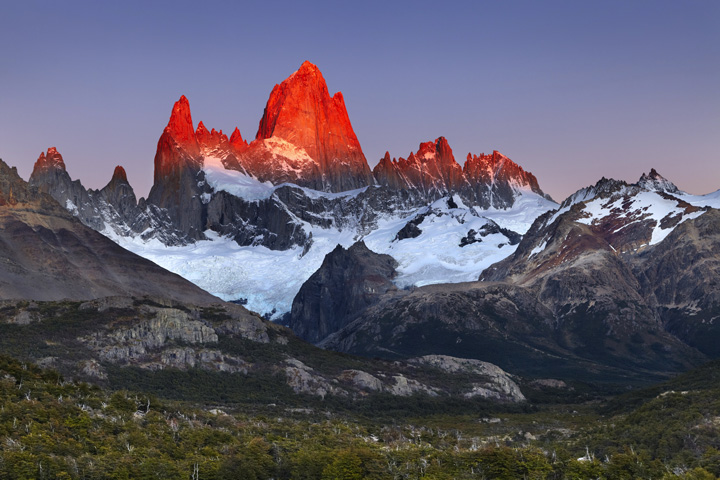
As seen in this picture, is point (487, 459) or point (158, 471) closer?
point (158, 471)

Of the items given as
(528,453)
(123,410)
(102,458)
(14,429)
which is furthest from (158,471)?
(528,453)

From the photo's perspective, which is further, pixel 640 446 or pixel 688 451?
pixel 640 446

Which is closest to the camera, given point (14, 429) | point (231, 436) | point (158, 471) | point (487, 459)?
point (158, 471)

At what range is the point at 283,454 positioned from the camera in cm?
16962

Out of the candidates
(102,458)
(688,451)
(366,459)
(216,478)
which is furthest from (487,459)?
(102,458)

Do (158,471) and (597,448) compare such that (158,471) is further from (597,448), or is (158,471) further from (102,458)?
(597,448)

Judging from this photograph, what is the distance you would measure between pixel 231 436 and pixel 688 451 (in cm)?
7583

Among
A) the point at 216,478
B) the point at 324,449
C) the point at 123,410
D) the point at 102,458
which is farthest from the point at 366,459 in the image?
the point at 123,410

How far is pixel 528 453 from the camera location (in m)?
173

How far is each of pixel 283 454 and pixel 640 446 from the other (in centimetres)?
6324

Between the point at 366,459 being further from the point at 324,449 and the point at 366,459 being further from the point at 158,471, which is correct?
the point at 158,471

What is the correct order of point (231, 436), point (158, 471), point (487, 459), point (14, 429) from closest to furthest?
point (158, 471) < point (14, 429) < point (487, 459) < point (231, 436)

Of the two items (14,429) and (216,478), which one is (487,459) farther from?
(14,429)

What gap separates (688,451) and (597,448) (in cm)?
2466
